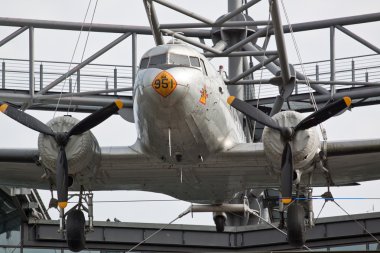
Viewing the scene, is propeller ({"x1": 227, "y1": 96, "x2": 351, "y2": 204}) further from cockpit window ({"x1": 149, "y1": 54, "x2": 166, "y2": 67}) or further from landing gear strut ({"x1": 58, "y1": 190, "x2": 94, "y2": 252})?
landing gear strut ({"x1": 58, "y1": 190, "x2": 94, "y2": 252})

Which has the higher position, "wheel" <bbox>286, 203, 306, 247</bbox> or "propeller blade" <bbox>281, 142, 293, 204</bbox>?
"propeller blade" <bbox>281, 142, 293, 204</bbox>

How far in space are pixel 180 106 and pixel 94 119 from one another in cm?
306

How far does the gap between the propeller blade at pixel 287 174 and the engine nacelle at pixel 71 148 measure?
17.0 feet

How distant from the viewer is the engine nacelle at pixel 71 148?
28.1 metres

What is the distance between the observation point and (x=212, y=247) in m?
39.5

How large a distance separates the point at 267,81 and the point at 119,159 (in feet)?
21.4

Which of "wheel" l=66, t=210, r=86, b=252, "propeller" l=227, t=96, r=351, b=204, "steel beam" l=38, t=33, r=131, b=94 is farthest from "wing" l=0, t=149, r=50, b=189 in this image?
"propeller" l=227, t=96, r=351, b=204

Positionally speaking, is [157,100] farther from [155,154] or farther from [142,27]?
[142,27]

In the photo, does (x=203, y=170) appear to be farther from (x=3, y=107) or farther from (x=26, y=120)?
(x=3, y=107)

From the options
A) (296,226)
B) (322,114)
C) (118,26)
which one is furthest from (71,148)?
(118,26)

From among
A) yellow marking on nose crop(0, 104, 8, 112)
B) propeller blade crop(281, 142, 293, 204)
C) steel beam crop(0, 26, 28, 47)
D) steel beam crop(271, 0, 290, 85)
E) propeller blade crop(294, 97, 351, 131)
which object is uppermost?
steel beam crop(0, 26, 28, 47)

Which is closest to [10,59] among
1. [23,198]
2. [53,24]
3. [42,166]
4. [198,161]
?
[53,24]

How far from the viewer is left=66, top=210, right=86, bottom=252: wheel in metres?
29.1

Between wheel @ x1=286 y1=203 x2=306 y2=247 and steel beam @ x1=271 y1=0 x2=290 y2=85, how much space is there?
15.0 ft
